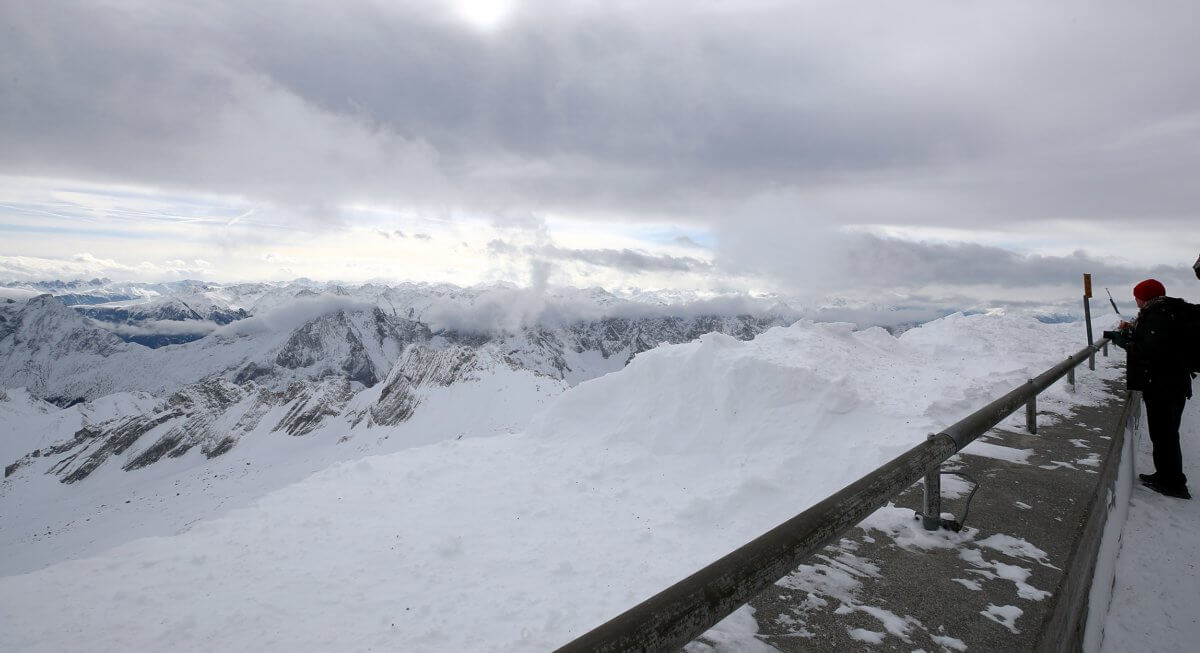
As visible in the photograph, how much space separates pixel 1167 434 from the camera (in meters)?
6.11

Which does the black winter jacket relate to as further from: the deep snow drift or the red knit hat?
the deep snow drift

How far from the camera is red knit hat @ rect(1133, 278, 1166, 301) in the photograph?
672 centimetres

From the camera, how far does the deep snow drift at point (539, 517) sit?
25.3ft

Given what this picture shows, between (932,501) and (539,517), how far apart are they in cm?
749

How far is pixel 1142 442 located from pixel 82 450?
784ft

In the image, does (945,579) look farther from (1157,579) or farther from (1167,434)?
(1167,434)

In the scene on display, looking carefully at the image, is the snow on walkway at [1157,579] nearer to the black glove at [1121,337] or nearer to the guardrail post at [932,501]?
the guardrail post at [932,501]

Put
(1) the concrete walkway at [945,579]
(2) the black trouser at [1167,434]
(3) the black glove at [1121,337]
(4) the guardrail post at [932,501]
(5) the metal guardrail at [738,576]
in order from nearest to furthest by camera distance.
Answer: (5) the metal guardrail at [738,576], (1) the concrete walkway at [945,579], (4) the guardrail post at [932,501], (2) the black trouser at [1167,434], (3) the black glove at [1121,337]

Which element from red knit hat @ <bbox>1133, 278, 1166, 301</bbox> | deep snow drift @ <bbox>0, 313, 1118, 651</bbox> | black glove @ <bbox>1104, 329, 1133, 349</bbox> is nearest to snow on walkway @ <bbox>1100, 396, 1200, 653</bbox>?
black glove @ <bbox>1104, 329, 1133, 349</bbox>

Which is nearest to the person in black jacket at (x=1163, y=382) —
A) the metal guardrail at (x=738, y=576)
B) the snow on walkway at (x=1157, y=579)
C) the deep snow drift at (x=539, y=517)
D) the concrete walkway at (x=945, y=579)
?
the snow on walkway at (x=1157, y=579)

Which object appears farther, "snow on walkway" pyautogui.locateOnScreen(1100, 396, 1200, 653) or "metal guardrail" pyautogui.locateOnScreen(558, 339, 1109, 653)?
"snow on walkway" pyautogui.locateOnScreen(1100, 396, 1200, 653)

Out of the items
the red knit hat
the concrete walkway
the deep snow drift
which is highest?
the red knit hat

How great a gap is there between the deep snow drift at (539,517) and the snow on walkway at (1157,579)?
3584 millimetres

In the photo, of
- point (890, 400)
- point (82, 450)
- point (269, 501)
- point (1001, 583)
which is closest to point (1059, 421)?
point (890, 400)
